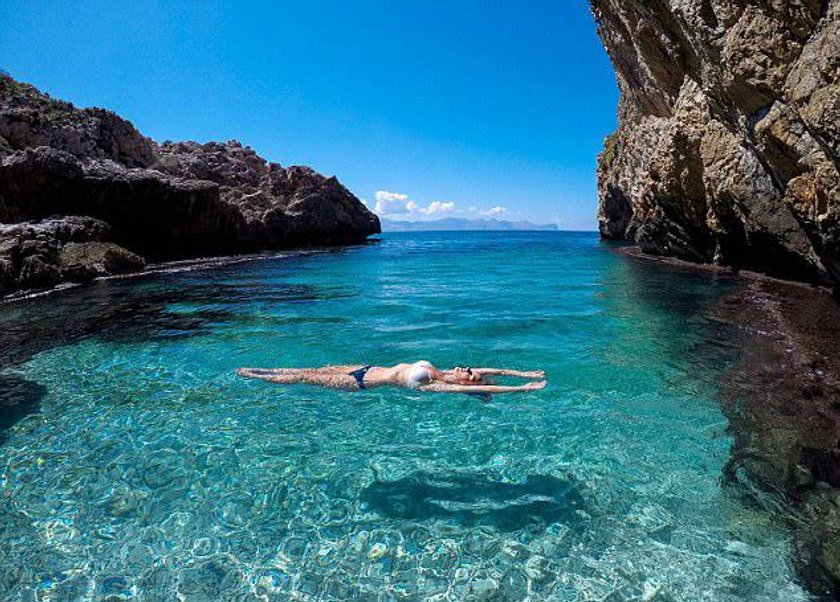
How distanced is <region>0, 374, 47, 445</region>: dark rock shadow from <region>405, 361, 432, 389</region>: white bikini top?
20.1ft

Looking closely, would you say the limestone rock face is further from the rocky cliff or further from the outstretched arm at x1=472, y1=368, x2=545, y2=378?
the outstretched arm at x1=472, y1=368, x2=545, y2=378

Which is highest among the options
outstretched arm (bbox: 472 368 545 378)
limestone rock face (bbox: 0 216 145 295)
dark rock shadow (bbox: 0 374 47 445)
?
limestone rock face (bbox: 0 216 145 295)

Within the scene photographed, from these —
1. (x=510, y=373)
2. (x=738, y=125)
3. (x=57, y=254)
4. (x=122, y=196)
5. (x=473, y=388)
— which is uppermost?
(x=738, y=125)

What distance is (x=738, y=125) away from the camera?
53.9 ft

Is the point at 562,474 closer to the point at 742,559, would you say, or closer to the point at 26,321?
the point at 742,559

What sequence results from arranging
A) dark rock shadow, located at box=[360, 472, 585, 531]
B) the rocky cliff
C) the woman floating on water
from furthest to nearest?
1. the rocky cliff
2. the woman floating on water
3. dark rock shadow, located at box=[360, 472, 585, 531]

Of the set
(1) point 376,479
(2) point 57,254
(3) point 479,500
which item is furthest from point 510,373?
(2) point 57,254

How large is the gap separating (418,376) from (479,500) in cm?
299

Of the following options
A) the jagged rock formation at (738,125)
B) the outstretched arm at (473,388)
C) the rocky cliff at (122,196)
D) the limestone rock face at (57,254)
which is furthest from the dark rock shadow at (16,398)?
the jagged rock formation at (738,125)

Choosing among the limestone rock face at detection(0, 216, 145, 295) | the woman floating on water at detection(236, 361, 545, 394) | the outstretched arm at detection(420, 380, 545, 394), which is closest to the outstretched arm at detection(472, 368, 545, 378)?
the woman floating on water at detection(236, 361, 545, 394)

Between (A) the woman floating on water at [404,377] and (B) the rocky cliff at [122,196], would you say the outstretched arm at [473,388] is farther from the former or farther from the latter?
(B) the rocky cliff at [122,196]

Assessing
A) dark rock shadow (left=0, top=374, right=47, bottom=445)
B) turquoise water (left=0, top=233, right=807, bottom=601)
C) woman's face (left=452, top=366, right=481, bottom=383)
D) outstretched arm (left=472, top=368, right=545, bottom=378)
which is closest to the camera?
turquoise water (left=0, top=233, right=807, bottom=601)

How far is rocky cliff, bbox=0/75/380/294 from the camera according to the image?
24922mm

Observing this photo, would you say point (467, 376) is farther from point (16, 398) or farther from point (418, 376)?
point (16, 398)
